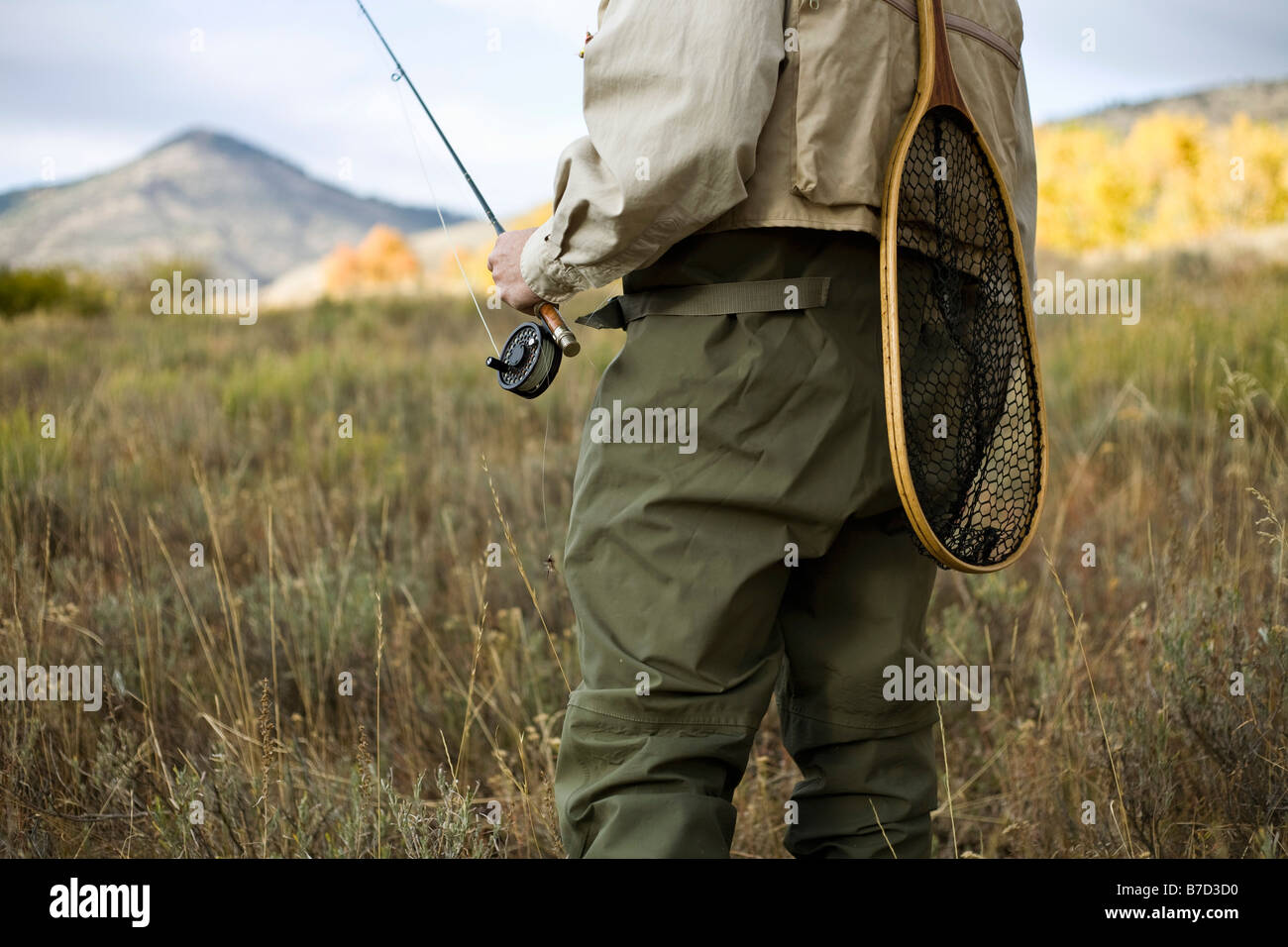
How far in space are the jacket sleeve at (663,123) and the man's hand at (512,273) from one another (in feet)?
0.63

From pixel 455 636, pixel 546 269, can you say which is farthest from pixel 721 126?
pixel 455 636

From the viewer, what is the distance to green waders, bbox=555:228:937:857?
1.50 metres

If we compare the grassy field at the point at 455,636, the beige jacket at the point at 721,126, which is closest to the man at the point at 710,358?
the beige jacket at the point at 721,126

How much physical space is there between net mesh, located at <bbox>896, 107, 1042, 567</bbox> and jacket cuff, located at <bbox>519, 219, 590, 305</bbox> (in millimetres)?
542

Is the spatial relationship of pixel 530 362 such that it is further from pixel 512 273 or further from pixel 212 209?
pixel 212 209

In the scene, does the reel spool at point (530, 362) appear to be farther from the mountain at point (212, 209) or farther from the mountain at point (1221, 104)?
the mountain at point (1221, 104)

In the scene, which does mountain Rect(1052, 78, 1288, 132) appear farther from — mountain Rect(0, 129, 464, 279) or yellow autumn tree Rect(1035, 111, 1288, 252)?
mountain Rect(0, 129, 464, 279)

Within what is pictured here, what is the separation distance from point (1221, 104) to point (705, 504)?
117285 millimetres

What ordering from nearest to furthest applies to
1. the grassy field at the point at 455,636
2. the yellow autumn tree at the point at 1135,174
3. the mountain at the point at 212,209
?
1. the grassy field at the point at 455,636
2. the yellow autumn tree at the point at 1135,174
3. the mountain at the point at 212,209

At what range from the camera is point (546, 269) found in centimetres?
160

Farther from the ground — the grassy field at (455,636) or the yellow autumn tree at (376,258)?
the yellow autumn tree at (376,258)

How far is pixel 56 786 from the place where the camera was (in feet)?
8.50

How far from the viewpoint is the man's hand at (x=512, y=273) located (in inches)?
67.1
